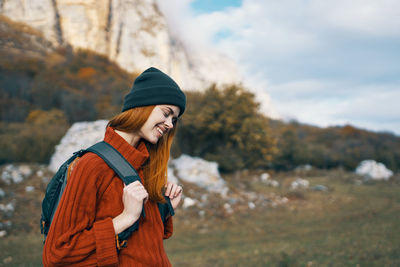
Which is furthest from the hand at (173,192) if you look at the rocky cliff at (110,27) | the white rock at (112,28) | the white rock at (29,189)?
the rocky cliff at (110,27)

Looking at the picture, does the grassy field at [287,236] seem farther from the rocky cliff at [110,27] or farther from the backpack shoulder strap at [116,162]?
the rocky cliff at [110,27]

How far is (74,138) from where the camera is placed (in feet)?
35.3

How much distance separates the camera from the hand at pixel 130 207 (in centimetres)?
132

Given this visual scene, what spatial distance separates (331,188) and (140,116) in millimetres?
15392

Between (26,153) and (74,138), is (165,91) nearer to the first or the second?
(74,138)

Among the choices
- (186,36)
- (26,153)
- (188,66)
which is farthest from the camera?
(186,36)

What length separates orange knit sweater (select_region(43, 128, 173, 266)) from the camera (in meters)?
1.26

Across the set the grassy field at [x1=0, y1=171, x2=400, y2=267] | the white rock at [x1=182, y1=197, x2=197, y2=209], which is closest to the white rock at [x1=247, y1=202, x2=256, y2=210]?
the grassy field at [x1=0, y1=171, x2=400, y2=267]

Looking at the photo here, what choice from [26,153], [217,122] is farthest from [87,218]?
[217,122]

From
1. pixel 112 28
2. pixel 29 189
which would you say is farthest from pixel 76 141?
pixel 112 28

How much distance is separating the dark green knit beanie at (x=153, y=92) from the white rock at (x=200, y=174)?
10.5 metres

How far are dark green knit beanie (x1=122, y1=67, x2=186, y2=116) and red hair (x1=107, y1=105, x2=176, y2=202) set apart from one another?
4 cm

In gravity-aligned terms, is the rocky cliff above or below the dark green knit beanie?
above

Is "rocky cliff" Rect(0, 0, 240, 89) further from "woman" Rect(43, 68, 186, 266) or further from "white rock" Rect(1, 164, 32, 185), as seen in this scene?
"woman" Rect(43, 68, 186, 266)
